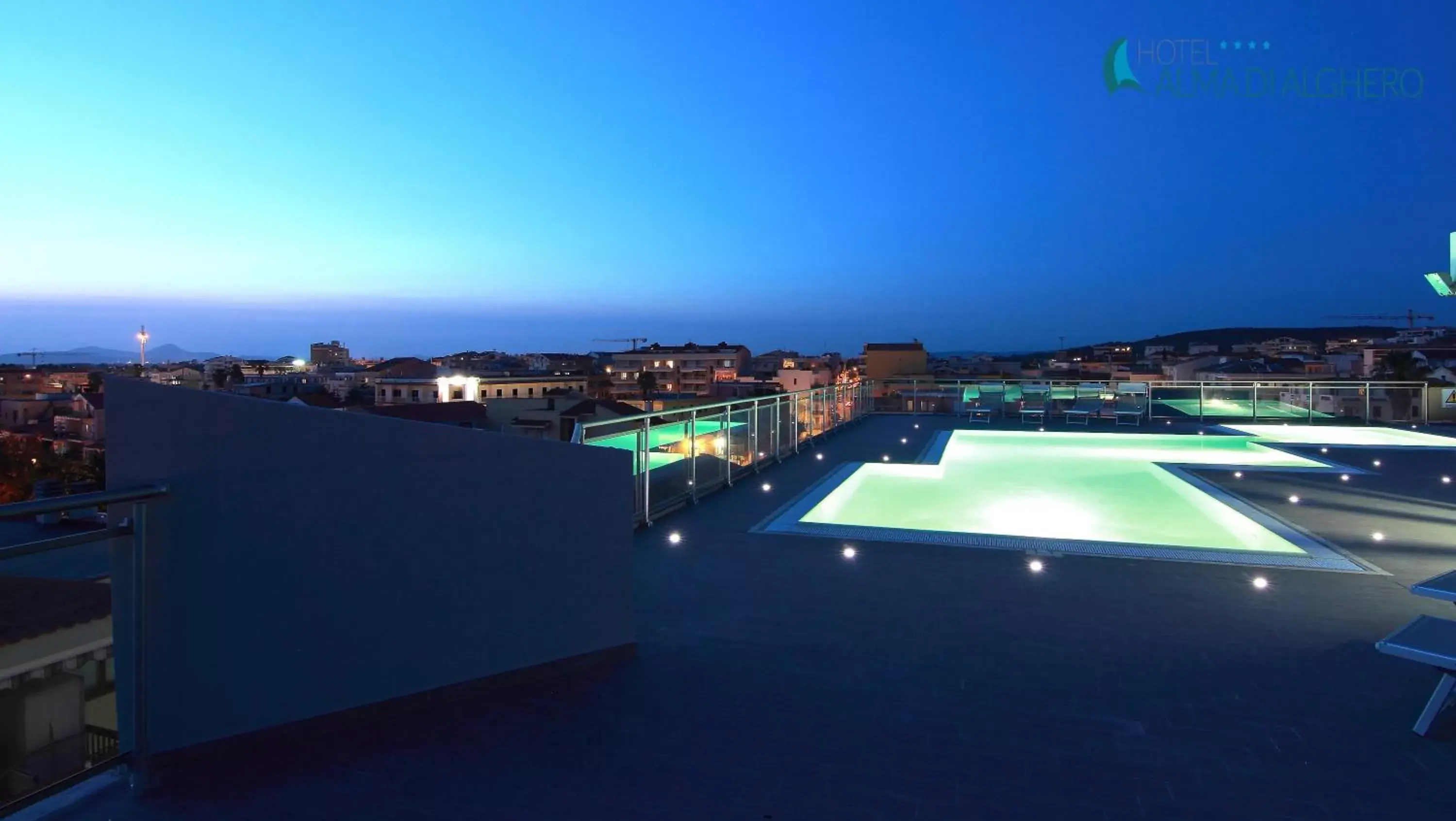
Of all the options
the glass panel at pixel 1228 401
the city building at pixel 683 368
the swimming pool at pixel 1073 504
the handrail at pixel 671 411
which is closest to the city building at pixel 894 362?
the city building at pixel 683 368

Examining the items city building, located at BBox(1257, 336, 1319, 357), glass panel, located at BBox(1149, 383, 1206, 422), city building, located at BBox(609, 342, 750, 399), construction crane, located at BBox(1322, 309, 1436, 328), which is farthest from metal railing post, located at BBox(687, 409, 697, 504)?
construction crane, located at BBox(1322, 309, 1436, 328)

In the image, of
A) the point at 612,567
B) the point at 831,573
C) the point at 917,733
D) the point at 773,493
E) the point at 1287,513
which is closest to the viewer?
the point at 917,733

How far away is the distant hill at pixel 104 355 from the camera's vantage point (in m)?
37.1

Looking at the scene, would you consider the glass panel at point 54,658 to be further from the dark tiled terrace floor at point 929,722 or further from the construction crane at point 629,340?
the construction crane at point 629,340

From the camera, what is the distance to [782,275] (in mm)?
48312

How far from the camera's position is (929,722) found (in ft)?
8.77

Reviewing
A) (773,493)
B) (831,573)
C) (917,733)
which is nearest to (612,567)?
(917,733)

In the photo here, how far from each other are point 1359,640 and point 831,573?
2.49 metres

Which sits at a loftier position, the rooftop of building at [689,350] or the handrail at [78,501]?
the rooftop of building at [689,350]

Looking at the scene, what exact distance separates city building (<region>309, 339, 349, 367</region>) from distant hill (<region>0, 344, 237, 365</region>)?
5.80m

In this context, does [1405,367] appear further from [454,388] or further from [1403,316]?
[1403,316]

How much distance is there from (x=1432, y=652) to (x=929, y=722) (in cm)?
158

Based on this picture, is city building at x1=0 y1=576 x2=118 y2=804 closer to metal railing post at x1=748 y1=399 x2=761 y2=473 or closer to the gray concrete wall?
the gray concrete wall

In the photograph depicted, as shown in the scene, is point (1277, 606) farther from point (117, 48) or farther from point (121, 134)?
point (121, 134)
